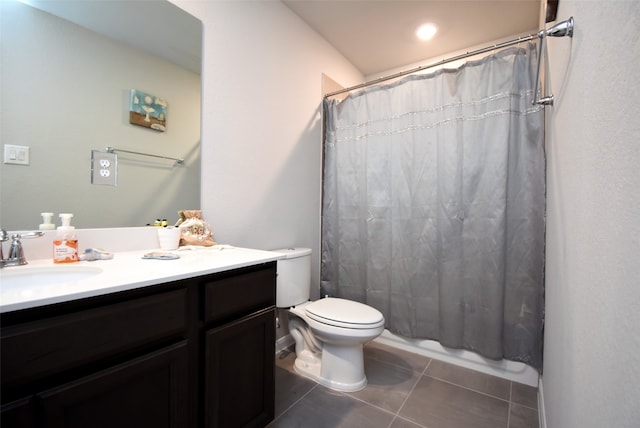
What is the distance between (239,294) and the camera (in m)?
1.02

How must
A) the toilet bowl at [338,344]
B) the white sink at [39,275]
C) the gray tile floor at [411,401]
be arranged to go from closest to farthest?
the white sink at [39,275]
the gray tile floor at [411,401]
the toilet bowl at [338,344]

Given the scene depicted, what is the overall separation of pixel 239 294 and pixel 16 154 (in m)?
0.91

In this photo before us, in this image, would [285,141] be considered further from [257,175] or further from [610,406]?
[610,406]

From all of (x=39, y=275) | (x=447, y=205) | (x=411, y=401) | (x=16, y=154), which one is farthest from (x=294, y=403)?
(x=16, y=154)

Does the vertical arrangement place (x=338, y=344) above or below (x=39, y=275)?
below

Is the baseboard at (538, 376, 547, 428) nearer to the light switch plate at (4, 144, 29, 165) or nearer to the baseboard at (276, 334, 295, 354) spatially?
the baseboard at (276, 334, 295, 354)

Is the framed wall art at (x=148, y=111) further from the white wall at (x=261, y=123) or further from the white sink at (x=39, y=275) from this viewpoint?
the white sink at (x=39, y=275)

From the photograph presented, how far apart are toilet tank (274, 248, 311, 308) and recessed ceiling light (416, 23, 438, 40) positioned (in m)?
1.93

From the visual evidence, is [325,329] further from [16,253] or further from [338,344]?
[16,253]

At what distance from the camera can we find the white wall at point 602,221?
0.37 meters

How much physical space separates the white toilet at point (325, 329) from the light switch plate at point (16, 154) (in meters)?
1.05

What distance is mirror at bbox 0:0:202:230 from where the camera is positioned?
95 cm

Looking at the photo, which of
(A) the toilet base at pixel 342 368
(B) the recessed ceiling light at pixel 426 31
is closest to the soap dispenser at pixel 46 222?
(A) the toilet base at pixel 342 368

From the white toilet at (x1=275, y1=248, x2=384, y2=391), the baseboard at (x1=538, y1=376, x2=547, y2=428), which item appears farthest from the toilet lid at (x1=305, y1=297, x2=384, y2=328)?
the baseboard at (x1=538, y1=376, x2=547, y2=428)
